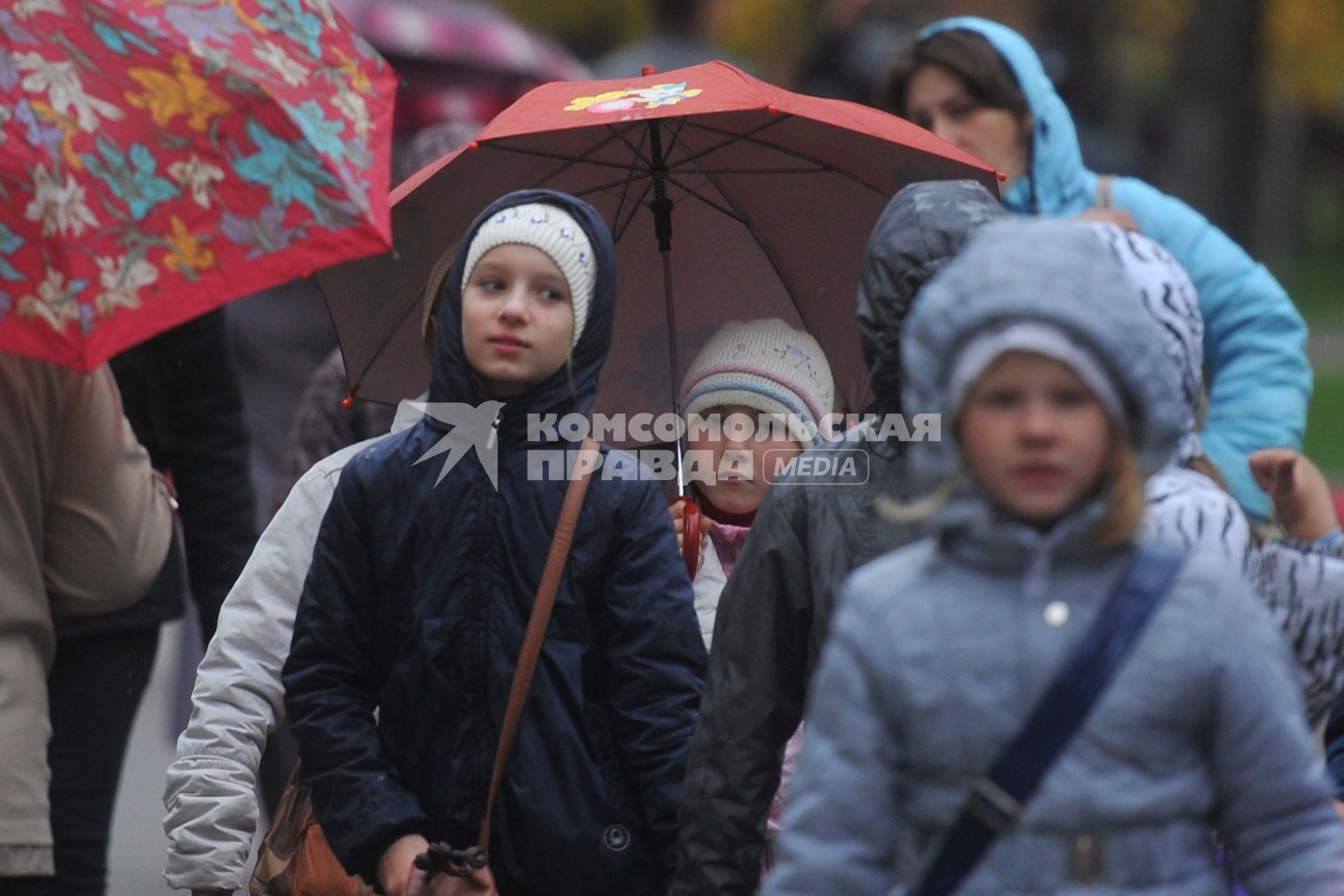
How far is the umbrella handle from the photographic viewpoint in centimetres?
457

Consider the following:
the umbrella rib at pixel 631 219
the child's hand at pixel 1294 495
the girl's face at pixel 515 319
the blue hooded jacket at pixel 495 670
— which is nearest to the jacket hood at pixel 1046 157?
the umbrella rib at pixel 631 219

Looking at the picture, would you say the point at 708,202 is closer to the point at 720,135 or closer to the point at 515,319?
the point at 720,135

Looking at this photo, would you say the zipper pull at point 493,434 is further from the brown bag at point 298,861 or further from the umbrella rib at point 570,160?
the umbrella rib at point 570,160

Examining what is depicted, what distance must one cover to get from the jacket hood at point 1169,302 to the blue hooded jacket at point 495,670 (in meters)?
0.97

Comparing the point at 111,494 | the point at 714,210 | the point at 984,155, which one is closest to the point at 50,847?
the point at 111,494

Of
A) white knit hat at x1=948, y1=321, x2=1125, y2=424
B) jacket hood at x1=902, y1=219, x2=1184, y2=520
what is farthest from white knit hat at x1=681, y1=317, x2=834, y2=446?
white knit hat at x1=948, y1=321, x2=1125, y2=424

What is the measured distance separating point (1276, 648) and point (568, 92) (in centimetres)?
246

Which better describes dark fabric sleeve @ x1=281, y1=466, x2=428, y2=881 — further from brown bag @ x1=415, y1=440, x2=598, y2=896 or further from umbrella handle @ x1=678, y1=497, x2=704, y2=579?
umbrella handle @ x1=678, y1=497, x2=704, y2=579

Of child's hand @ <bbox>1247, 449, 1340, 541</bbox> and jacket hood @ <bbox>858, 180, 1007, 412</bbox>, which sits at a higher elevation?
jacket hood @ <bbox>858, 180, 1007, 412</bbox>

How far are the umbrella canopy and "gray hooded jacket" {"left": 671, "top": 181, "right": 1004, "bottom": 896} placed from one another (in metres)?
1.16

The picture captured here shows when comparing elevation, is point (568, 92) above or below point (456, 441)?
above

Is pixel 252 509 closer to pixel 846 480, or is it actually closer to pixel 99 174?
pixel 99 174

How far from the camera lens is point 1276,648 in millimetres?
2703

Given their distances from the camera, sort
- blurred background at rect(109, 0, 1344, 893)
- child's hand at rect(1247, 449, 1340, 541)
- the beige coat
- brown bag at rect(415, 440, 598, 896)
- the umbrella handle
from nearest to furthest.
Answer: brown bag at rect(415, 440, 598, 896) → child's hand at rect(1247, 449, 1340, 541) → the beige coat → the umbrella handle → blurred background at rect(109, 0, 1344, 893)
